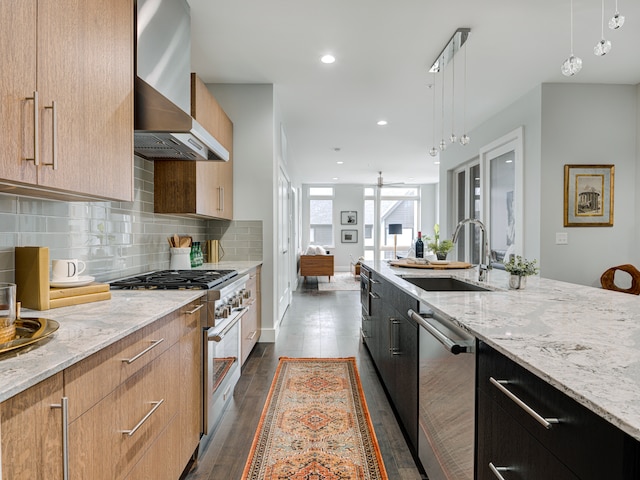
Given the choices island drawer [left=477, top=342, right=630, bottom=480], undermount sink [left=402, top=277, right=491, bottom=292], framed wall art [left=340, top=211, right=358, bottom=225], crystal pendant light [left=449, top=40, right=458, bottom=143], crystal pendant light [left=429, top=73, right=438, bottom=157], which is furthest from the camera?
framed wall art [left=340, top=211, right=358, bottom=225]

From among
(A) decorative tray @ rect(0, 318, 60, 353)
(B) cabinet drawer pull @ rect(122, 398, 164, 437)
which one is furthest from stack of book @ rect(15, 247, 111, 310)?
(B) cabinet drawer pull @ rect(122, 398, 164, 437)

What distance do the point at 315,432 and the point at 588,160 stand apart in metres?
3.85

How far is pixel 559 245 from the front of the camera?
388 cm

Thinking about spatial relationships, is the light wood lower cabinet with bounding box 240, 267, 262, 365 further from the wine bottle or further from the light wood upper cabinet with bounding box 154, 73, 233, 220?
the wine bottle

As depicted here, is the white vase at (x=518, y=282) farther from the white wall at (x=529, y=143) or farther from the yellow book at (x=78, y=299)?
the white wall at (x=529, y=143)

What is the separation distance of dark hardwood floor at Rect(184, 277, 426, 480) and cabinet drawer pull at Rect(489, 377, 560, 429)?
3.27ft

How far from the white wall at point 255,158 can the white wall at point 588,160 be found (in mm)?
2846

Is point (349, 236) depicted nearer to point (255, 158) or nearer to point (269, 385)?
point (255, 158)

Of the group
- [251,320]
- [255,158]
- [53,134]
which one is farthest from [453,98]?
[53,134]

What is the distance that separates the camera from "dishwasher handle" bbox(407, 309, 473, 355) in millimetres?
1203

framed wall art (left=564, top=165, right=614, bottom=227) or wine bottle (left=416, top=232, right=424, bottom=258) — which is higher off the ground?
framed wall art (left=564, top=165, right=614, bottom=227)

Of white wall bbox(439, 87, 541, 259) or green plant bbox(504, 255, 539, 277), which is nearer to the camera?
green plant bbox(504, 255, 539, 277)

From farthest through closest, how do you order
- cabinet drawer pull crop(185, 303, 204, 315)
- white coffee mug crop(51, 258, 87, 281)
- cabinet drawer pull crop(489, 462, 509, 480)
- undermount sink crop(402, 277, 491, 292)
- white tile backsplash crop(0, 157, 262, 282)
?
undermount sink crop(402, 277, 491, 292), cabinet drawer pull crop(185, 303, 204, 315), white coffee mug crop(51, 258, 87, 281), white tile backsplash crop(0, 157, 262, 282), cabinet drawer pull crop(489, 462, 509, 480)

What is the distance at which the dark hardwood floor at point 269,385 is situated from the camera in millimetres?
1802
